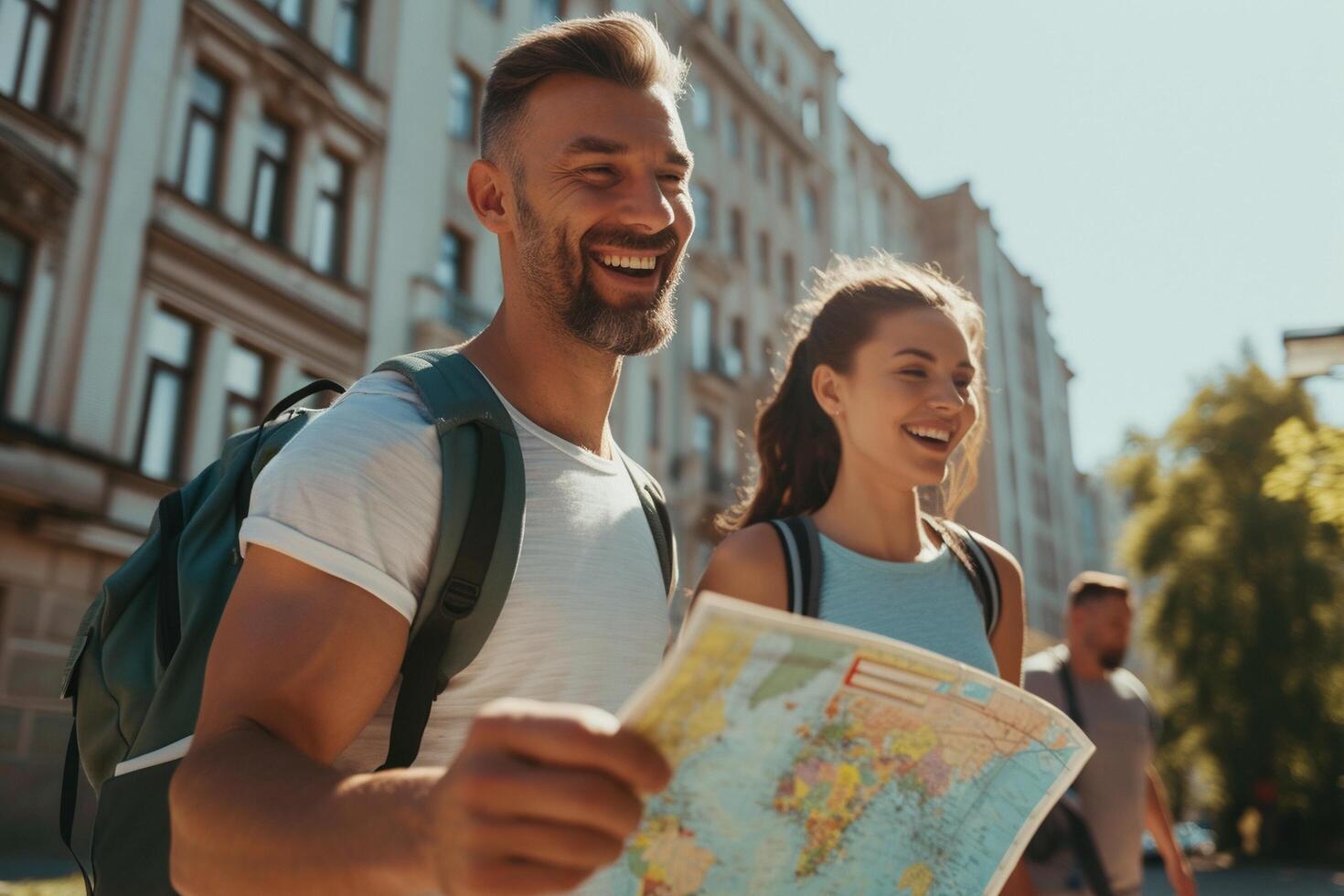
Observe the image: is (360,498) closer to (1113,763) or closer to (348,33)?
(1113,763)

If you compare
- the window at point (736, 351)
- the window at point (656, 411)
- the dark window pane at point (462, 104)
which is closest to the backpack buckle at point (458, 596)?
the dark window pane at point (462, 104)

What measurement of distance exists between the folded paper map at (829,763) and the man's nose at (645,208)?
95 cm

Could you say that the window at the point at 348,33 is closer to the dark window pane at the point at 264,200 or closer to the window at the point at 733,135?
the dark window pane at the point at 264,200

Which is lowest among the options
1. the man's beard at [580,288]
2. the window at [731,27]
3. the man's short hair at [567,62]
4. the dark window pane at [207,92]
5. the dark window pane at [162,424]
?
the man's beard at [580,288]

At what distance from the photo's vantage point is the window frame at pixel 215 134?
505 inches

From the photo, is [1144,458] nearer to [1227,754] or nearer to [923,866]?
[1227,754]

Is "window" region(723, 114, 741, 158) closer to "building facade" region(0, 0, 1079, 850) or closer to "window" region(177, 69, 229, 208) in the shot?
"building facade" region(0, 0, 1079, 850)

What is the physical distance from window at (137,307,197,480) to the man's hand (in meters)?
12.4

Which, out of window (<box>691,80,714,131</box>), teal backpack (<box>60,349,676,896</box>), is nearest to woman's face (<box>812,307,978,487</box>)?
teal backpack (<box>60,349,676,896</box>)

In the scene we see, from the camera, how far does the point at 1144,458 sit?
2839 centimetres

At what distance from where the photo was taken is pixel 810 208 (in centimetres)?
3044

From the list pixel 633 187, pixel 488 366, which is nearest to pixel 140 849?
pixel 488 366

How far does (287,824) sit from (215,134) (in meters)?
14.0

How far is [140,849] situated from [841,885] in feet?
2.65
